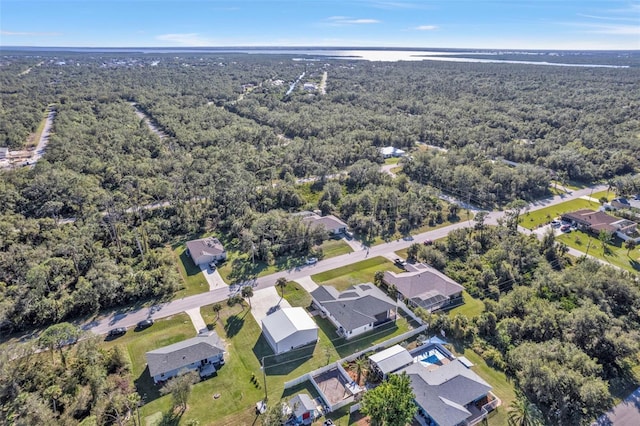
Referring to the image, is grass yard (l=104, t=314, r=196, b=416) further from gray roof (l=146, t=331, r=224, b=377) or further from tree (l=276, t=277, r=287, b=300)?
tree (l=276, t=277, r=287, b=300)

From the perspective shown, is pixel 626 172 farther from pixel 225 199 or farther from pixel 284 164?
pixel 225 199

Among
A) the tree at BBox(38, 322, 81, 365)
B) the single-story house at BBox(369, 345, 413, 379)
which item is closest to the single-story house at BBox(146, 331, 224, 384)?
the tree at BBox(38, 322, 81, 365)

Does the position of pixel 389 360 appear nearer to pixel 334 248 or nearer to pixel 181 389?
pixel 181 389

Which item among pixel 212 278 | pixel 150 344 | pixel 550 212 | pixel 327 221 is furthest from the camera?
pixel 550 212

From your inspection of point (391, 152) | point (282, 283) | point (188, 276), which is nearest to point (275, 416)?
point (282, 283)

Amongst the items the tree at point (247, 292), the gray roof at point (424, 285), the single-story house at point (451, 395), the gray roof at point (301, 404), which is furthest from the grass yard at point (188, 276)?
the single-story house at point (451, 395)

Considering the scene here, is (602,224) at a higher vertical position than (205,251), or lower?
higher
